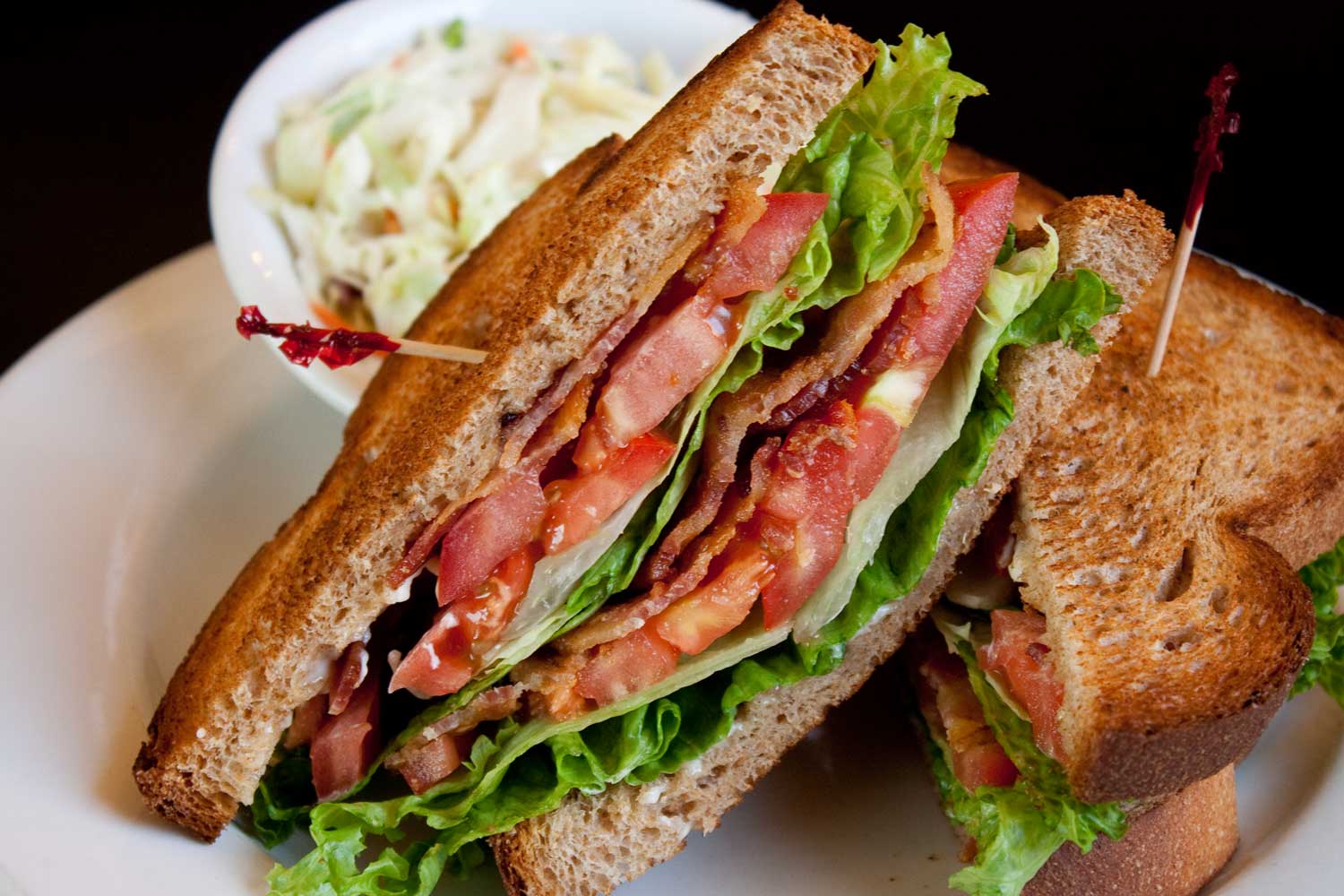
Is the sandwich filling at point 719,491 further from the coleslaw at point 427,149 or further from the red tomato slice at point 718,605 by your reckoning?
the coleslaw at point 427,149

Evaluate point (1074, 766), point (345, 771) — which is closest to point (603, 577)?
point (345, 771)

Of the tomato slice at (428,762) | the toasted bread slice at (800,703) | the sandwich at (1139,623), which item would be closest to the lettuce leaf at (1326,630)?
the sandwich at (1139,623)

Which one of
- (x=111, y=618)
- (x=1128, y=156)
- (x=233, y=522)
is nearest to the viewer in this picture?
(x=111, y=618)

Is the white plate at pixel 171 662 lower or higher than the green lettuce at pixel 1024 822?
lower

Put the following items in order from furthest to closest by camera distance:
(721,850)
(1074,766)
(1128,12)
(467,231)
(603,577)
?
(1128,12)
(467,231)
(721,850)
(603,577)
(1074,766)

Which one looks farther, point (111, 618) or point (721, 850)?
point (111, 618)

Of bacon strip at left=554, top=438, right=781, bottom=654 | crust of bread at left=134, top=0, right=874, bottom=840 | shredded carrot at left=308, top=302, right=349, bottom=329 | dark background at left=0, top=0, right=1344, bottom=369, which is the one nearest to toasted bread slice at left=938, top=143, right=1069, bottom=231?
crust of bread at left=134, top=0, right=874, bottom=840

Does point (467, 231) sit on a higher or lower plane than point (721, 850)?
higher

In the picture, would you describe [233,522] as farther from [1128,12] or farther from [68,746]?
[1128,12]
